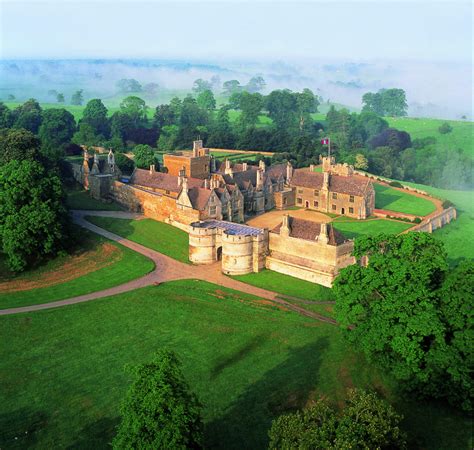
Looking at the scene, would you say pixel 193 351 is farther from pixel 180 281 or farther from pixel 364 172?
pixel 364 172

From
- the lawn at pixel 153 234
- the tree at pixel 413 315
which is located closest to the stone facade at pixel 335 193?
the lawn at pixel 153 234

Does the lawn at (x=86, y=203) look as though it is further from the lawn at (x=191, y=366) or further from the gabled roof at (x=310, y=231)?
the gabled roof at (x=310, y=231)

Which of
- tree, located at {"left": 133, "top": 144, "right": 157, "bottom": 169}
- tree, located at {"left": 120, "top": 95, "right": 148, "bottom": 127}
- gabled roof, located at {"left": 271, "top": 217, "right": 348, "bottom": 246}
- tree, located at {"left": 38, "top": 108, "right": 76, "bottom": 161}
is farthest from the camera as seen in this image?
tree, located at {"left": 120, "top": 95, "right": 148, "bottom": 127}

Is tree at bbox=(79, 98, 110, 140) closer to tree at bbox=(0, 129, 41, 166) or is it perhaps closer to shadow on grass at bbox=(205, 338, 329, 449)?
tree at bbox=(0, 129, 41, 166)

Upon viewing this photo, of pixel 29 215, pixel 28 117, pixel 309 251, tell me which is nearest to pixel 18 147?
pixel 29 215

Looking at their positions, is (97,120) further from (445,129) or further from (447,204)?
(445,129)

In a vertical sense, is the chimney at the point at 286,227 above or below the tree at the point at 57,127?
below

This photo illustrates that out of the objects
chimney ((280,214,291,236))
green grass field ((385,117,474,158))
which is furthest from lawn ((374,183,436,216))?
green grass field ((385,117,474,158))
